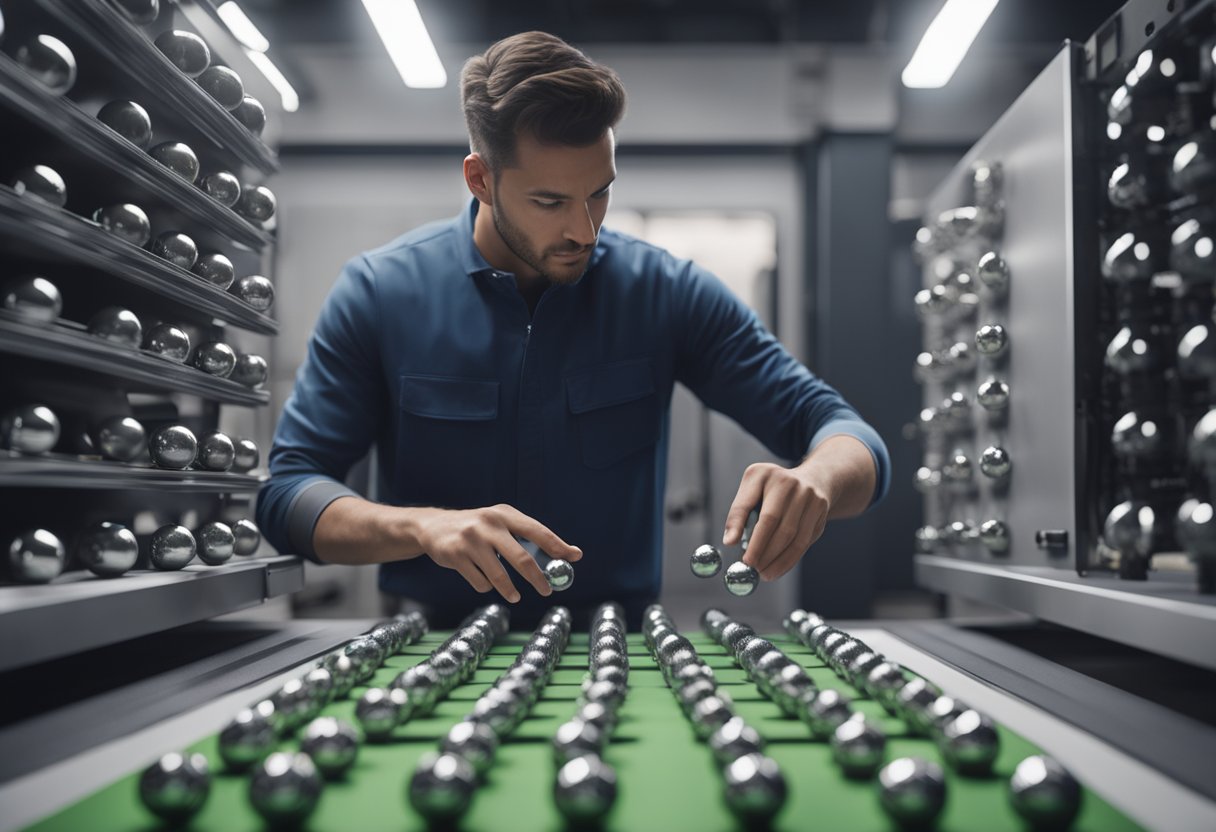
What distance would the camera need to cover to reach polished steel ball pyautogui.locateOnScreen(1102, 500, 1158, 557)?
3.53 feet

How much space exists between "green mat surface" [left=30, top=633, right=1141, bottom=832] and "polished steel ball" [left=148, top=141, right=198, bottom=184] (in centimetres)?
92

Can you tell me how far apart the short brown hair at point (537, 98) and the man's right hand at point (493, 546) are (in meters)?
0.71

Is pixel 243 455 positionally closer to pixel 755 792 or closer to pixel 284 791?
pixel 284 791

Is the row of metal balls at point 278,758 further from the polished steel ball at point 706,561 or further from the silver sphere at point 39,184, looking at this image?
the silver sphere at point 39,184

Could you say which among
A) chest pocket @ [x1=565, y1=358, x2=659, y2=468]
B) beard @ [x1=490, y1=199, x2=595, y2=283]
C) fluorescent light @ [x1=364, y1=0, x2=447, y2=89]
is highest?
fluorescent light @ [x1=364, y1=0, x2=447, y2=89]

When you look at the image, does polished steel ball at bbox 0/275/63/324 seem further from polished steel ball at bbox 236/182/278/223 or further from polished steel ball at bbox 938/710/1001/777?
polished steel ball at bbox 938/710/1001/777

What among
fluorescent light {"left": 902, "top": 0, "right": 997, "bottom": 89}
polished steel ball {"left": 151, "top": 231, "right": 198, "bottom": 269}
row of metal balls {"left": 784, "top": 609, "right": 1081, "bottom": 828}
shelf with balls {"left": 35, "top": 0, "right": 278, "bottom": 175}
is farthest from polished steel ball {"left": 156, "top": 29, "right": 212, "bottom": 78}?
fluorescent light {"left": 902, "top": 0, "right": 997, "bottom": 89}

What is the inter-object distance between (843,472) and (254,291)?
3.52 feet

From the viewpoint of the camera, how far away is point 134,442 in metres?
1.29

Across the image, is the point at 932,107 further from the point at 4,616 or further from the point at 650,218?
the point at 4,616

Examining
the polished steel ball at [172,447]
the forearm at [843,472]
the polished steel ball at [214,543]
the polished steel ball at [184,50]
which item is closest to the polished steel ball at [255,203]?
the polished steel ball at [184,50]

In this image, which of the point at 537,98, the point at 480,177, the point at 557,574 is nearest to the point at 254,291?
the point at 480,177

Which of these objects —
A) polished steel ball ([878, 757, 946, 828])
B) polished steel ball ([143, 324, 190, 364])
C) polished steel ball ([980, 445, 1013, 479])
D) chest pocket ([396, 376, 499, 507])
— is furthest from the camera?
chest pocket ([396, 376, 499, 507])

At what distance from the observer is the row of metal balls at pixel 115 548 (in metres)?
1.03
